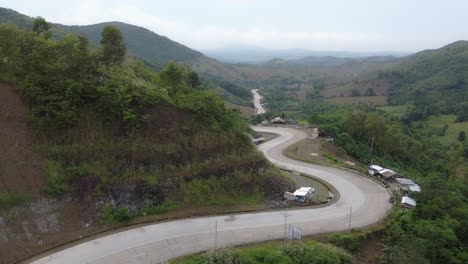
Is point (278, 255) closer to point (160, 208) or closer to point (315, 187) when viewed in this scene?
point (160, 208)

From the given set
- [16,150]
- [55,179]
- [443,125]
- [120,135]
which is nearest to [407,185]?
[120,135]

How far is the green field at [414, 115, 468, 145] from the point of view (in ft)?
235

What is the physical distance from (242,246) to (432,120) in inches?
3109

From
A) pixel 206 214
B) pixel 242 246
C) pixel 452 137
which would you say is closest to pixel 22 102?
pixel 206 214

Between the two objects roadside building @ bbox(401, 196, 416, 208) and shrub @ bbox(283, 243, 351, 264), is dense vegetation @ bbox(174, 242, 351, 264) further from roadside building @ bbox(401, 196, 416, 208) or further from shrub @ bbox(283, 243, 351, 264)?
roadside building @ bbox(401, 196, 416, 208)

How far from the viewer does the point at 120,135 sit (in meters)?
23.5

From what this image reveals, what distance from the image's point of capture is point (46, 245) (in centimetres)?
1850

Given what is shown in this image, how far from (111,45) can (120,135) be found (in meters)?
7.30

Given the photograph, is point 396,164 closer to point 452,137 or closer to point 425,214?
point 425,214

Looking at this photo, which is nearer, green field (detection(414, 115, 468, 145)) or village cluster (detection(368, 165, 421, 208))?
village cluster (detection(368, 165, 421, 208))

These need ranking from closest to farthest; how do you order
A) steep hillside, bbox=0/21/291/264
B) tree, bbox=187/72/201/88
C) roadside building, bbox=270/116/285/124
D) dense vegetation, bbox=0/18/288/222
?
1. steep hillside, bbox=0/21/291/264
2. dense vegetation, bbox=0/18/288/222
3. tree, bbox=187/72/201/88
4. roadside building, bbox=270/116/285/124

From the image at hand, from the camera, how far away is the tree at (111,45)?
2597cm

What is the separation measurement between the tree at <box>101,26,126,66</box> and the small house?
15.8m

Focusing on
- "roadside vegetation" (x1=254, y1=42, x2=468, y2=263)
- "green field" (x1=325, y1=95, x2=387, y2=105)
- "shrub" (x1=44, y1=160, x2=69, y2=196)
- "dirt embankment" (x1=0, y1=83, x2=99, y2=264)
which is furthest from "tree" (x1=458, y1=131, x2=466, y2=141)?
"shrub" (x1=44, y1=160, x2=69, y2=196)
